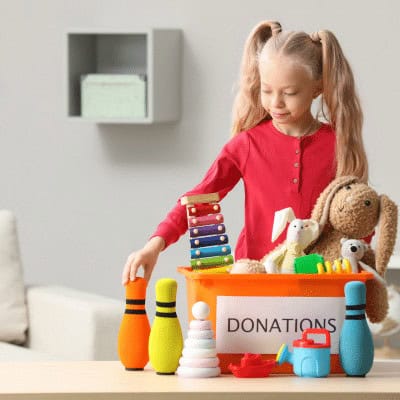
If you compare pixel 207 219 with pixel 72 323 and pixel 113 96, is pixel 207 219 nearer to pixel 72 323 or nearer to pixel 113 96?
pixel 72 323

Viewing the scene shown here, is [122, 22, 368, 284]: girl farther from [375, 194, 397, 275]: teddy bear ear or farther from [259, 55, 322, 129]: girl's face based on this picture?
[375, 194, 397, 275]: teddy bear ear

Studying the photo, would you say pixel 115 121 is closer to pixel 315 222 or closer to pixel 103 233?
pixel 103 233

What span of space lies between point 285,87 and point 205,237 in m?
0.28

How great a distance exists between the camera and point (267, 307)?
5.70 ft

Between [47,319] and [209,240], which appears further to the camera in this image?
[47,319]

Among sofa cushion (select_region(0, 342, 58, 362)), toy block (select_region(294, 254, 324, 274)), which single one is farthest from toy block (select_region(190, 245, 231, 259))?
sofa cushion (select_region(0, 342, 58, 362))

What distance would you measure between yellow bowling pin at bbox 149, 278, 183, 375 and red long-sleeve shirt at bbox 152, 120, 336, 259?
163 millimetres

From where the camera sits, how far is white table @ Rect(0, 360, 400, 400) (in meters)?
1.60

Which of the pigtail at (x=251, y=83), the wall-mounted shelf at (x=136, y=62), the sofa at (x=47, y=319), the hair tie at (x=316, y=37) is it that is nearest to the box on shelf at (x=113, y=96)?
the wall-mounted shelf at (x=136, y=62)

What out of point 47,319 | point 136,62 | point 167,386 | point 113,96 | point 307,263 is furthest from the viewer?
point 136,62

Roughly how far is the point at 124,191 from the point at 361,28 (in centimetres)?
103

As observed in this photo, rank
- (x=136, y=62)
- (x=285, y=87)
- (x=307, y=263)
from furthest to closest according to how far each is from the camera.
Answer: (x=136, y=62), (x=285, y=87), (x=307, y=263)

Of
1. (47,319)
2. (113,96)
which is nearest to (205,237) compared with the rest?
(47,319)

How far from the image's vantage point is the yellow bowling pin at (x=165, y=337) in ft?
5.67
